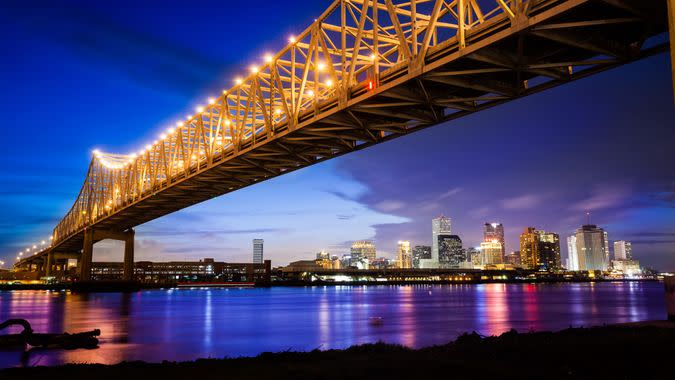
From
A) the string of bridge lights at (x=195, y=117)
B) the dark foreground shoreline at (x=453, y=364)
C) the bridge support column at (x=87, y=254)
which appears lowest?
the dark foreground shoreline at (x=453, y=364)

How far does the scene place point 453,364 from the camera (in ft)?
44.2

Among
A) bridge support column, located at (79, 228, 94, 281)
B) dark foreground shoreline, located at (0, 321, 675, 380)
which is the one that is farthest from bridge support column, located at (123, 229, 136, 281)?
dark foreground shoreline, located at (0, 321, 675, 380)

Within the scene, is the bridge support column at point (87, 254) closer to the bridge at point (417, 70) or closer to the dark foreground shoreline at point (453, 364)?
the bridge at point (417, 70)

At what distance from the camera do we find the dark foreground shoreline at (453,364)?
1245 centimetres

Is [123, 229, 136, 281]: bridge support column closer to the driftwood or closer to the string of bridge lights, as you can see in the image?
the string of bridge lights

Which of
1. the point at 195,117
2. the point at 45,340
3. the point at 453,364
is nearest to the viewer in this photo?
the point at 453,364

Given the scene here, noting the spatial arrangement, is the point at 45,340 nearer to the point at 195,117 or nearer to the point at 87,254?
the point at 195,117

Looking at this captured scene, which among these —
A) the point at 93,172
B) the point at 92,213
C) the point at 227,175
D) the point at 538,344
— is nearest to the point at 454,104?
the point at 538,344

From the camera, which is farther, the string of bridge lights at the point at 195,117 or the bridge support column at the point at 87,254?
the bridge support column at the point at 87,254

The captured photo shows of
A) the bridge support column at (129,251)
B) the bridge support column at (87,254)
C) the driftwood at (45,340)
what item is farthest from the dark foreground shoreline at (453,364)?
the bridge support column at (129,251)

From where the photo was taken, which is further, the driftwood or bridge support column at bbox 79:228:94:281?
bridge support column at bbox 79:228:94:281

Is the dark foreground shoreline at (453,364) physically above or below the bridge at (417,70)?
below

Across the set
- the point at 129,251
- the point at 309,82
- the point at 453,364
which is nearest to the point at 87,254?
the point at 129,251

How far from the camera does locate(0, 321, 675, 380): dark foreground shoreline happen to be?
1245 cm
